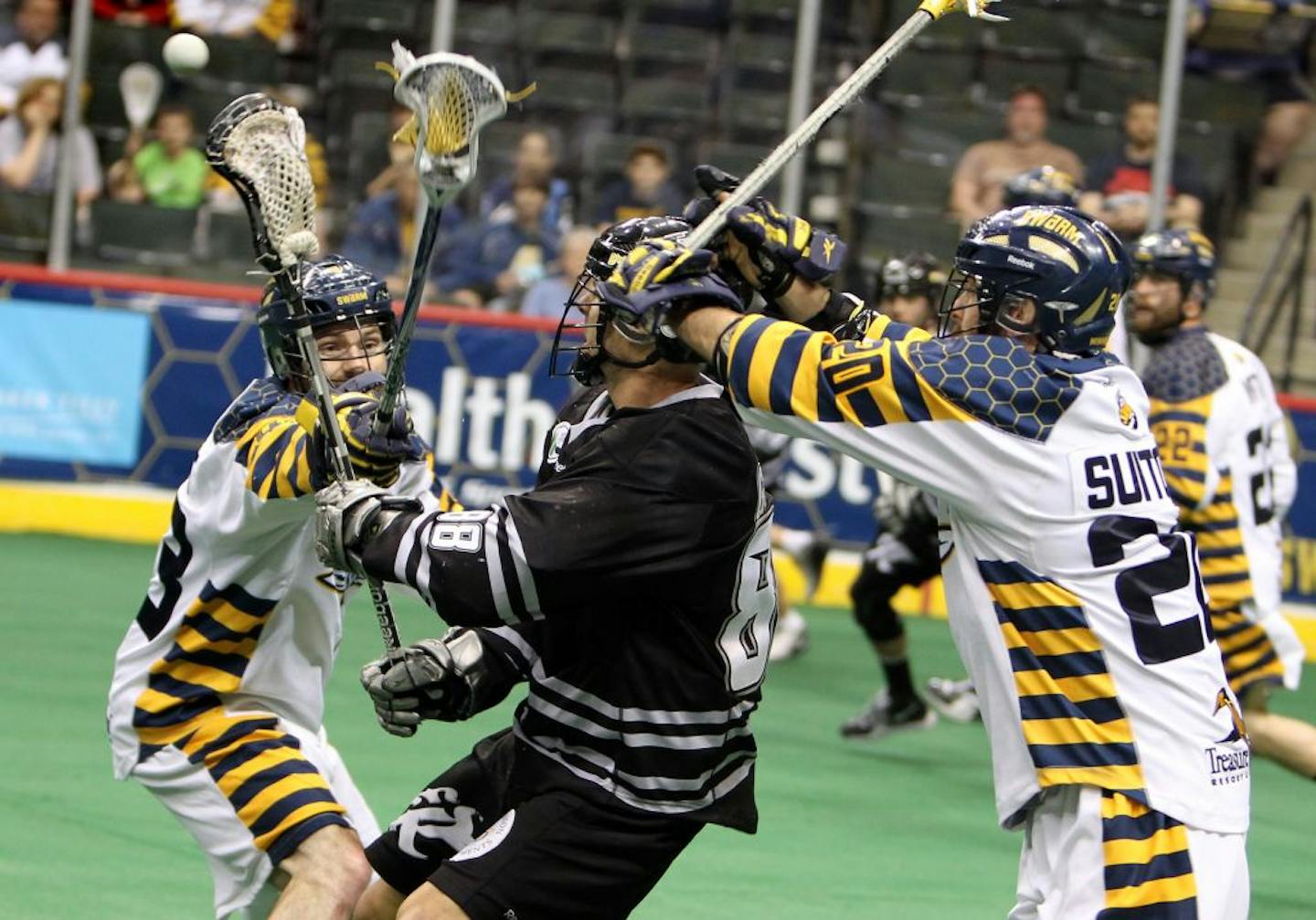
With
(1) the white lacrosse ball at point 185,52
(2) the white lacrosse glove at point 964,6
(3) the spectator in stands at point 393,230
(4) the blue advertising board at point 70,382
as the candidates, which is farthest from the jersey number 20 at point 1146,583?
(1) the white lacrosse ball at point 185,52

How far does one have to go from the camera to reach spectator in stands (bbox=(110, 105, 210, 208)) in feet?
40.5

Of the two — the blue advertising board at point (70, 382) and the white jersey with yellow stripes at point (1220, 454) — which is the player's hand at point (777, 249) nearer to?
the white jersey with yellow stripes at point (1220, 454)

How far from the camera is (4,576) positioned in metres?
9.97

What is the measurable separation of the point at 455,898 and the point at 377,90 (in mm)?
9652

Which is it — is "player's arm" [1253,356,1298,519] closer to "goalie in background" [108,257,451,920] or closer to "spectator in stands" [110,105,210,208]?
"goalie in background" [108,257,451,920]

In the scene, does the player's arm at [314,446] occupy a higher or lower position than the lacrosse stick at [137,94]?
higher

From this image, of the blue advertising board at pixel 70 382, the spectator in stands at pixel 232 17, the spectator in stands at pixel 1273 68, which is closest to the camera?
the blue advertising board at pixel 70 382

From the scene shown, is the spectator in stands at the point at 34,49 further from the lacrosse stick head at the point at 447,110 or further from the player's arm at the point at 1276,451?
the lacrosse stick head at the point at 447,110

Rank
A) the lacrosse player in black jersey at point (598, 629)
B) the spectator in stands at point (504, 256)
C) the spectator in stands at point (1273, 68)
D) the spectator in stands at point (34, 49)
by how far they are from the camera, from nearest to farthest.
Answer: the lacrosse player in black jersey at point (598, 629), the spectator in stands at point (504, 256), the spectator in stands at point (34, 49), the spectator in stands at point (1273, 68)

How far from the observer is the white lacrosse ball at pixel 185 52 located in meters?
12.2

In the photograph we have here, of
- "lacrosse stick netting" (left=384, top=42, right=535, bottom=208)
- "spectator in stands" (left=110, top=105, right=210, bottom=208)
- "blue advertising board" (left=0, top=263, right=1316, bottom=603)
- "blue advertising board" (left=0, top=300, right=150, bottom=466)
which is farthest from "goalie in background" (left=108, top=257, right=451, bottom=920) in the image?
"spectator in stands" (left=110, top=105, right=210, bottom=208)

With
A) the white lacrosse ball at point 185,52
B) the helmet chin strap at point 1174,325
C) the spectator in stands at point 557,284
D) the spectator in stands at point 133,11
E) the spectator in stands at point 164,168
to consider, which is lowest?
the spectator in stands at point 557,284

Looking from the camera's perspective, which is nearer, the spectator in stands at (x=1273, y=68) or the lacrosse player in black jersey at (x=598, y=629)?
the lacrosse player in black jersey at (x=598, y=629)

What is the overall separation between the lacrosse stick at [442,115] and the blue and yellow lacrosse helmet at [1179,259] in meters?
4.32
